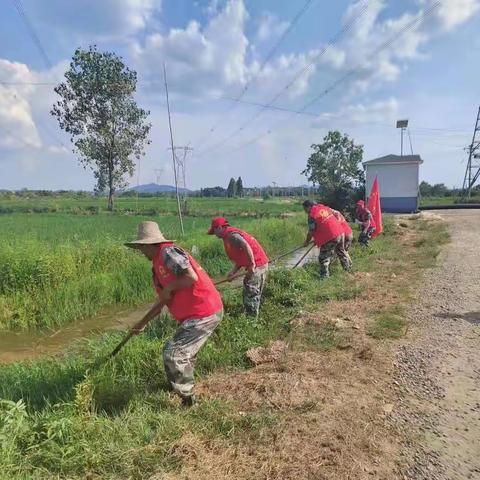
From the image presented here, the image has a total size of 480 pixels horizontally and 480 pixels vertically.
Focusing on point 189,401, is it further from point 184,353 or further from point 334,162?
point 334,162

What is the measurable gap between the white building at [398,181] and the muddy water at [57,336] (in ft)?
88.1

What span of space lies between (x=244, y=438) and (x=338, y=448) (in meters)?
0.67

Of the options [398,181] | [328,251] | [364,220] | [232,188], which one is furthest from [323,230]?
[232,188]

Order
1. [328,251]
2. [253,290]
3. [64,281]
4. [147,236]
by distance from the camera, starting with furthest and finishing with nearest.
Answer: [328,251], [64,281], [253,290], [147,236]

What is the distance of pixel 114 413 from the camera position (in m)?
3.69

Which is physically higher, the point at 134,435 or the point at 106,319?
the point at 134,435

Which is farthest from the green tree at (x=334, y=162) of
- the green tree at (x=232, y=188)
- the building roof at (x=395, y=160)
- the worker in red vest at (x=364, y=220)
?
the green tree at (x=232, y=188)

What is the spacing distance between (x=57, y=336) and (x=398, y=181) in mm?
29264

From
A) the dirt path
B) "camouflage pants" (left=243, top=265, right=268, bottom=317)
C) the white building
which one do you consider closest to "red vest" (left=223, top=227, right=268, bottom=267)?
"camouflage pants" (left=243, top=265, right=268, bottom=317)

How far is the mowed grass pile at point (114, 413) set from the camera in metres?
2.89

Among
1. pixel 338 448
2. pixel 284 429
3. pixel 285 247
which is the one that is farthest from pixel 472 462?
pixel 285 247

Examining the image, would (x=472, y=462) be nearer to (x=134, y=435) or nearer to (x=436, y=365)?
(x=436, y=365)

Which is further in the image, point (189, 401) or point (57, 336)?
point (57, 336)

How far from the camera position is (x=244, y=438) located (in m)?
3.22
